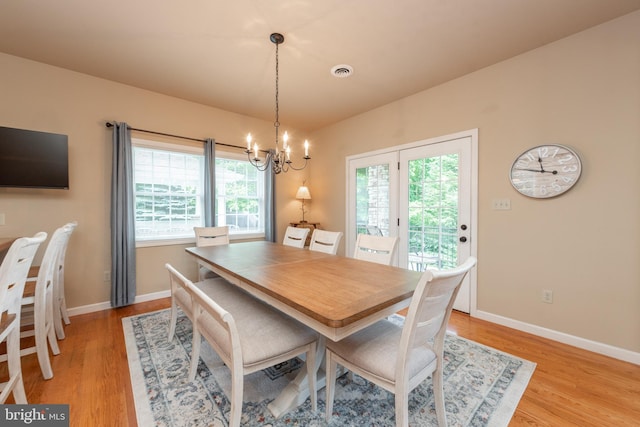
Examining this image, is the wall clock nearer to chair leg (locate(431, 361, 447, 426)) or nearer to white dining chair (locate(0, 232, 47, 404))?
chair leg (locate(431, 361, 447, 426))

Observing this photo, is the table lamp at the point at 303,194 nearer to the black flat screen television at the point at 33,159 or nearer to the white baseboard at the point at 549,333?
the white baseboard at the point at 549,333

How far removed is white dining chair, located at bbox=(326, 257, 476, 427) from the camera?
3.49 feet

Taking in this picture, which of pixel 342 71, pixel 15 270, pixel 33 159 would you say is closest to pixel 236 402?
pixel 15 270

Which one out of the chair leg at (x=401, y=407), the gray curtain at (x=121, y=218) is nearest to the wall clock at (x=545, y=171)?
the chair leg at (x=401, y=407)

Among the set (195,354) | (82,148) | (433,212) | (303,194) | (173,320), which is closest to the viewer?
(195,354)

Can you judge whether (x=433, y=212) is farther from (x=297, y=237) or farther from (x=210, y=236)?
(x=210, y=236)

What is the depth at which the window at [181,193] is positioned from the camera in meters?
3.37

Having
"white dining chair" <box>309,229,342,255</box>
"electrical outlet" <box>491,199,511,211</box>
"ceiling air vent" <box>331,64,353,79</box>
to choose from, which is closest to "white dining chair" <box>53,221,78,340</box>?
"white dining chair" <box>309,229,342,255</box>

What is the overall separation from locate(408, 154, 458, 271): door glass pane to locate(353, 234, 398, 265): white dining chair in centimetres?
117

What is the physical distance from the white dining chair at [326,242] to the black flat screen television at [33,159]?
265cm

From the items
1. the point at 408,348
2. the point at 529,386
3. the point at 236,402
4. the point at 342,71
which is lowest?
the point at 529,386

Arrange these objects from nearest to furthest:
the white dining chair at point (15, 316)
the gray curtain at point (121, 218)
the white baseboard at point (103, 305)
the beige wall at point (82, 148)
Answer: the white dining chair at point (15, 316), the beige wall at point (82, 148), the white baseboard at point (103, 305), the gray curtain at point (121, 218)

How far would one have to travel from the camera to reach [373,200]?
390cm

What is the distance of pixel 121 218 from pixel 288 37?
2704 millimetres
